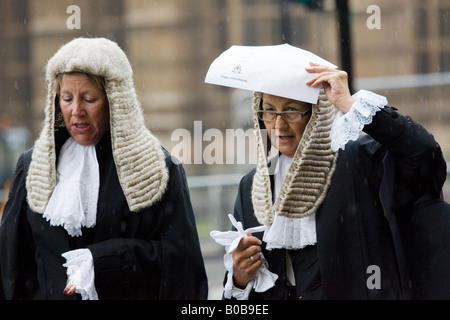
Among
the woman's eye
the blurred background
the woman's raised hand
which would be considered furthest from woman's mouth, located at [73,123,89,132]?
the blurred background

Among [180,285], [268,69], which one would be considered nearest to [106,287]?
[180,285]

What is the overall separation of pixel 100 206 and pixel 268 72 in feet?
3.33

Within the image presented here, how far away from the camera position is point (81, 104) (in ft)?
12.9

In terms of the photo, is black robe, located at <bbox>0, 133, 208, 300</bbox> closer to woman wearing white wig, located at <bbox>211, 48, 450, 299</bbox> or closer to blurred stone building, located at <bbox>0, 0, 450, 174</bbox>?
woman wearing white wig, located at <bbox>211, 48, 450, 299</bbox>

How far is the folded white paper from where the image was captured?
361cm

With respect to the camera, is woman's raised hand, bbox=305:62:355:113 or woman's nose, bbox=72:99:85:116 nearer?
woman's raised hand, bbox=305:62:355:113

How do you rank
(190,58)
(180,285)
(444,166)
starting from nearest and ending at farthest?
(444,166) < (180,285) < (190,58)

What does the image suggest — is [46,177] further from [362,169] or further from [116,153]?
[362,169]

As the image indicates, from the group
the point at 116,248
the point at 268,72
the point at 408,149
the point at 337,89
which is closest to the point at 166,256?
the point at 116,248

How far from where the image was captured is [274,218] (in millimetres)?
3725

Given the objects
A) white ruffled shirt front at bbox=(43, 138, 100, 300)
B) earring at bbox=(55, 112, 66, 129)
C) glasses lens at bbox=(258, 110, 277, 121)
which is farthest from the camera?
earring at bbox=(55, 112, 66, 129)

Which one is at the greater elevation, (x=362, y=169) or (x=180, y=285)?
(x=362, y=169)

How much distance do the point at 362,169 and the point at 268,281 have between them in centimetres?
63

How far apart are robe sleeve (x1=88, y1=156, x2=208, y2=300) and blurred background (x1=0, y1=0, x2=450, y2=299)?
53.1ft
